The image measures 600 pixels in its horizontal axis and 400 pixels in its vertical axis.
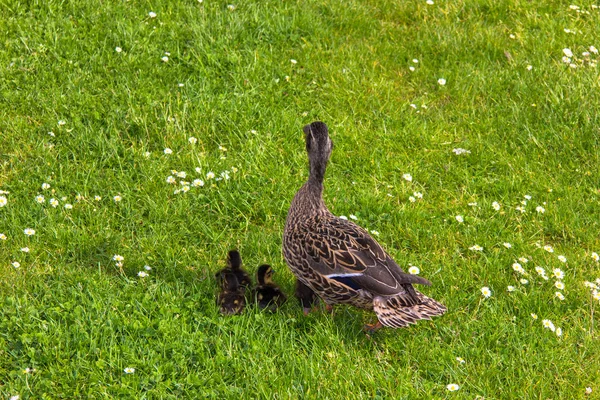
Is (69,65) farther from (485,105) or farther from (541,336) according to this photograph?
(541,336)

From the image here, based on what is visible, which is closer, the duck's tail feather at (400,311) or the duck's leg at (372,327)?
the duck's tail feather at (400,311)

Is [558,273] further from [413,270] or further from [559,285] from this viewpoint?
[413,270]

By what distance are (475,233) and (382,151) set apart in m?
1.41

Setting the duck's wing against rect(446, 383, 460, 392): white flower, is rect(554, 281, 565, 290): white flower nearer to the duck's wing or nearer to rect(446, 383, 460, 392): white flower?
the duck's wing

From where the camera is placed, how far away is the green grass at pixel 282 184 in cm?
545

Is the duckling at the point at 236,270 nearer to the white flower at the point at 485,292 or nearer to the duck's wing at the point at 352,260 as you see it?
the duck's wing at the point at 352,260

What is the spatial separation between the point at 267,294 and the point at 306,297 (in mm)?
301

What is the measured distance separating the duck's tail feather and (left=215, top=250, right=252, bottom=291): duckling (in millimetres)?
1004

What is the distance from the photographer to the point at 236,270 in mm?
5973

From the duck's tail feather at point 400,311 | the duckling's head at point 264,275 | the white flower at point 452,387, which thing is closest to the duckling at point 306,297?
the duckling's head at point 264,275

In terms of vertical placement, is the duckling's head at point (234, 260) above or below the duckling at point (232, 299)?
above

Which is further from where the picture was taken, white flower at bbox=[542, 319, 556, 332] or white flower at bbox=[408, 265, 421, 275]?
white flower at bbox=[408, 265, 421, 275]

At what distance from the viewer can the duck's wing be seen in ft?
18.1

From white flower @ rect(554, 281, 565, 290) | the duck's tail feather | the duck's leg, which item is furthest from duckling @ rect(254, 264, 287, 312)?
white flower @ rect(554, 281, 565, 290)
